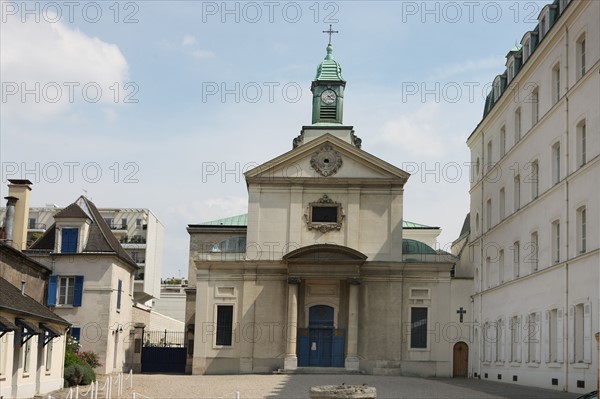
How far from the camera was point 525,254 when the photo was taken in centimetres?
3847

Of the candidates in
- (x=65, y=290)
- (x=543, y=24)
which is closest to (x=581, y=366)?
(x=543, y=24)

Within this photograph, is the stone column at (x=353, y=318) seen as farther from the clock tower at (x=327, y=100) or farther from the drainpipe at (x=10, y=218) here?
the drainpipe at (x=10, y=218)

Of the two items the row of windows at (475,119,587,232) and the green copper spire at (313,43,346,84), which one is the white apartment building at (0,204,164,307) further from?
the row of windows at (475,119,587,232)

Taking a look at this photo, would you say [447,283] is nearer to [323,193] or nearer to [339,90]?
[323,193]

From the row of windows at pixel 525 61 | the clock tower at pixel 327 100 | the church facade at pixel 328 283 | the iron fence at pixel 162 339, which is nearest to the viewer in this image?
the row of windows at pixel 525 61

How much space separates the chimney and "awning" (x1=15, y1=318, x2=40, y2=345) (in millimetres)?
12339

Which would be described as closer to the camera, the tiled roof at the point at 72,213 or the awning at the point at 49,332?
the awning at the point at 49,332

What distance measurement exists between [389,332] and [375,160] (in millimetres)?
9669

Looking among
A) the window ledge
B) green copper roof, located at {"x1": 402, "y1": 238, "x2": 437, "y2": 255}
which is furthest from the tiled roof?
the window ledge

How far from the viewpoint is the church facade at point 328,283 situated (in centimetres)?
4922

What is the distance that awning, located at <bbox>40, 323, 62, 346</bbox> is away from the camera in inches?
1193

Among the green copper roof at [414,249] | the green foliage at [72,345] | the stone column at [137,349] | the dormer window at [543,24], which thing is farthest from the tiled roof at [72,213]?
the dormer window at [543,24]

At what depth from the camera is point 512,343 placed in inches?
1586

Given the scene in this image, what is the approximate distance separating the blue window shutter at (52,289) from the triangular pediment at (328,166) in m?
12.2
